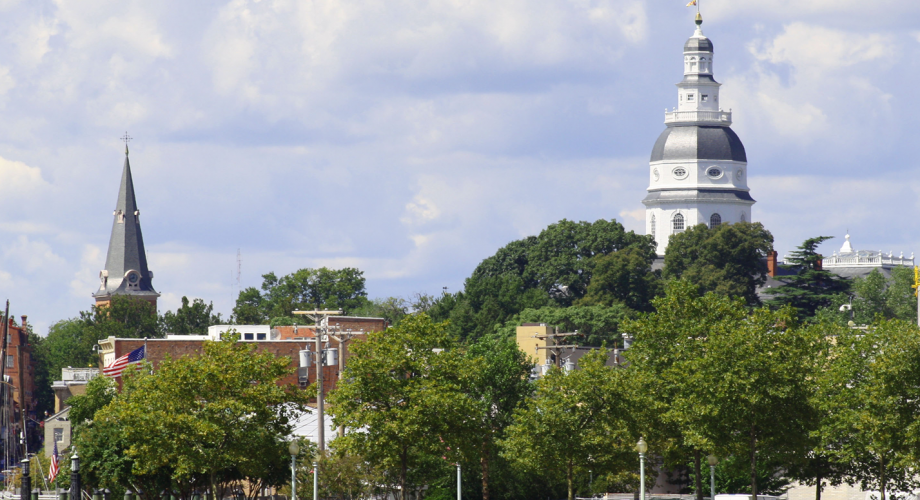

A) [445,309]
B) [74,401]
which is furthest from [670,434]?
[445,309]

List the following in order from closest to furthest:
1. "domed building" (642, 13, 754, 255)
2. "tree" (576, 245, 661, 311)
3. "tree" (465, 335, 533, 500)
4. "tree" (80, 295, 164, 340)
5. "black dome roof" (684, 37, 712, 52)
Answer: "tree" (465, 335, 533, 500)
"tree" (576, 245, 661, 311)
"tree" (80, 295, 164, 340)
"domed building" (642, 13, 754, 255)
"black dome roof" (684, 37, 712, 52)

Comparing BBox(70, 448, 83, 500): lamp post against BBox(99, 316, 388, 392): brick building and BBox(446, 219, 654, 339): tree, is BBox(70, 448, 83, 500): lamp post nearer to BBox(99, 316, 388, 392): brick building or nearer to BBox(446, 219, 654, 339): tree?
BBox(99, 316, 388, 392): brick building

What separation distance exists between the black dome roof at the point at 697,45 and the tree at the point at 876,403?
13395 cm

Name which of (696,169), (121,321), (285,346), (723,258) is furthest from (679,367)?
(696,169)

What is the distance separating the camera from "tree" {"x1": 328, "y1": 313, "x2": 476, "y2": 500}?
57688 millimetres

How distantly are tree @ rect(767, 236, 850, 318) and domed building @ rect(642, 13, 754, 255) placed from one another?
3181 cm

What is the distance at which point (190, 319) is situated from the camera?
155m

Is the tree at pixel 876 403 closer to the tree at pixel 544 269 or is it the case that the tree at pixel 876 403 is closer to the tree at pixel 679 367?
the tree at pixel 679 367

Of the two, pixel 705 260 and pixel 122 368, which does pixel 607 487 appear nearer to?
pixel 122 368

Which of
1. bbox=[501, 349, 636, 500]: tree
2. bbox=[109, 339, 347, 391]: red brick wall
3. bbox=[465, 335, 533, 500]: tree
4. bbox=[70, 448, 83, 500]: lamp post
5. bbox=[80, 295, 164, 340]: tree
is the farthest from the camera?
bbox=[80, 295, 164, 340]: tree

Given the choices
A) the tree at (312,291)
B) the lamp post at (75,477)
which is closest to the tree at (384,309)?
the tree at (312,291)

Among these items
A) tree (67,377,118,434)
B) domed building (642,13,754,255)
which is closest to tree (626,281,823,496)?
tree (67,377,118,434)

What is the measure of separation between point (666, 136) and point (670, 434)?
127 meters

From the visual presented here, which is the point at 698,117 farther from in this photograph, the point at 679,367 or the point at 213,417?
the point at 213,417
